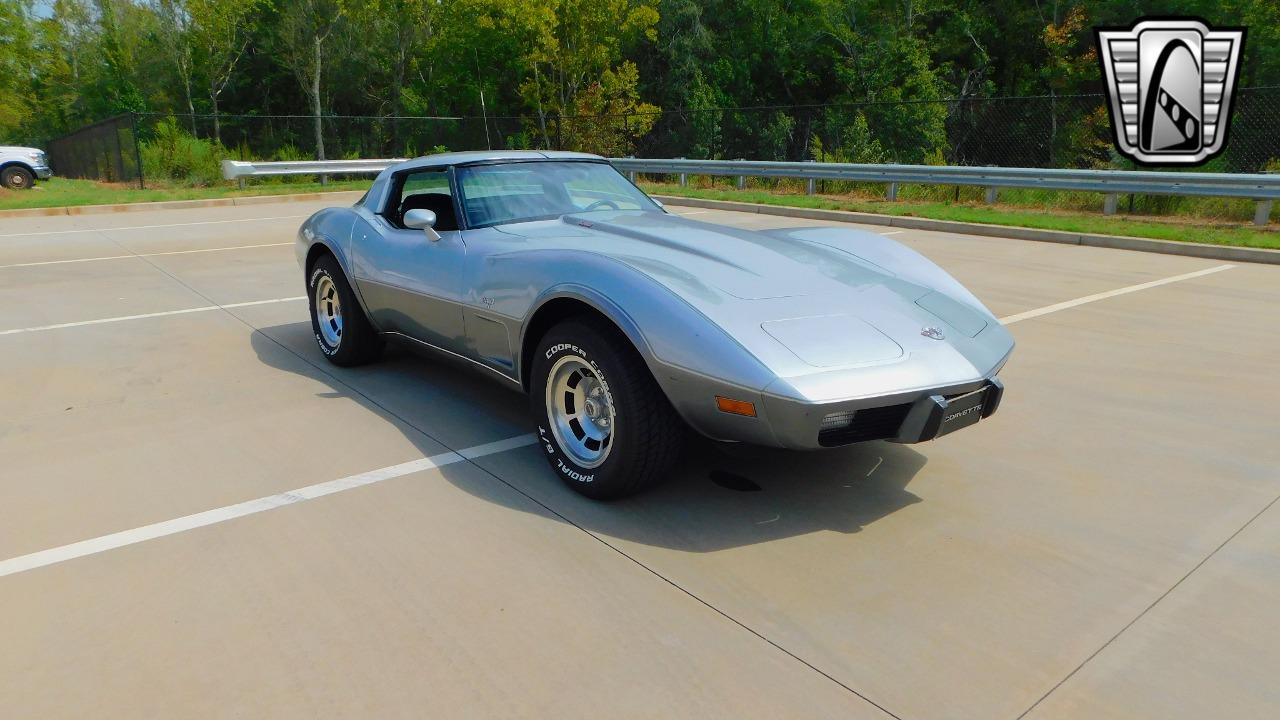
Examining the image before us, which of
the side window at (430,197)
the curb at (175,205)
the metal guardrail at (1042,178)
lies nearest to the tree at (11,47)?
the curb at (175,205)

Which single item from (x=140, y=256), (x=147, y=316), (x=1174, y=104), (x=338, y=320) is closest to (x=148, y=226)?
(x=140, y=256)

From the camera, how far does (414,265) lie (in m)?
4.81

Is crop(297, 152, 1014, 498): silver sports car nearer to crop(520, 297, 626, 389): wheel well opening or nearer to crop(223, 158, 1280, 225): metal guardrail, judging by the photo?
crop(520, 297, 626, 389): wheel well opening

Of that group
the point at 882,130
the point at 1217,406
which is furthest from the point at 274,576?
the point at 882,130

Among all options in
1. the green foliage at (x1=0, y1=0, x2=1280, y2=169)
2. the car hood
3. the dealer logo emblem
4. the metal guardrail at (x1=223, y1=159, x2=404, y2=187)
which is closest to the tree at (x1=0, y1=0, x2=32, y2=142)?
the green foliage at (x1=0, y1=0, x2=1280, y2=169)

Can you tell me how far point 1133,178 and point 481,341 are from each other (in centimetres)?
1253

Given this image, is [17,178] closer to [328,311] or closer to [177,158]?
[177,158]

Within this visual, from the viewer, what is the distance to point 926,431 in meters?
3.26

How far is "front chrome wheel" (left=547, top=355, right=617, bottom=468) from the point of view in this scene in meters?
3.72

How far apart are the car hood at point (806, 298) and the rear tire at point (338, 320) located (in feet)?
4.91

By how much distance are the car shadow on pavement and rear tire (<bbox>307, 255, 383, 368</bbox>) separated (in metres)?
0.46

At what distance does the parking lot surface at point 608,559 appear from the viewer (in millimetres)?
2527

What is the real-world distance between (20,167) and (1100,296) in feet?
86.2

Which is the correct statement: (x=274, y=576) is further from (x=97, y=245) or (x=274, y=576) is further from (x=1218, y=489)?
(x=97, y=245)
